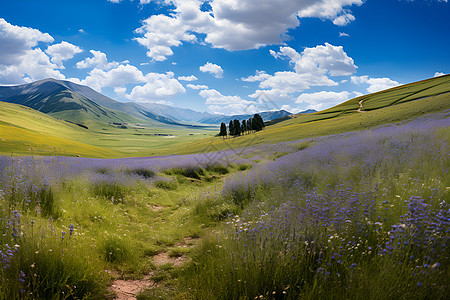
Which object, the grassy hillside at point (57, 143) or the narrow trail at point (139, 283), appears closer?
the narrow trail at point (139, 283)

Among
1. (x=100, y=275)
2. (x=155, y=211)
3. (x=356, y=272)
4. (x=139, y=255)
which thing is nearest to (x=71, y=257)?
(x=100, y=275)

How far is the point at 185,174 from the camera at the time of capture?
16516 millimetres

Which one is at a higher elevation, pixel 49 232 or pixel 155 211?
pixel 49 232

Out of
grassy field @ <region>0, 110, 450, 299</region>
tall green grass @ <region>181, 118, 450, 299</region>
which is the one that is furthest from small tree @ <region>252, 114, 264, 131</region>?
tall green grass @ <region>181, 118, 450, 299</region>

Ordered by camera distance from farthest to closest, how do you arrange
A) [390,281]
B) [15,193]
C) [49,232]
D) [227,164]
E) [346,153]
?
[227,164], [346,153], [15,193], [49,232], [390,281]

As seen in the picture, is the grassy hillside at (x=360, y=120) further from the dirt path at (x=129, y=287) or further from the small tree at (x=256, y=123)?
the dirt path at (x=129, y=287)

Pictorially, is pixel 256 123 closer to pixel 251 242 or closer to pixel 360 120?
pixel 360 120

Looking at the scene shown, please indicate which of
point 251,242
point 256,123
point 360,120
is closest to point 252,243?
point 251,242

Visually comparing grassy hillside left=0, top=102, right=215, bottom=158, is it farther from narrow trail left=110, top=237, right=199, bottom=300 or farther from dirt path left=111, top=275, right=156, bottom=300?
dirt path left=111, top=275, right=156, bottom=300

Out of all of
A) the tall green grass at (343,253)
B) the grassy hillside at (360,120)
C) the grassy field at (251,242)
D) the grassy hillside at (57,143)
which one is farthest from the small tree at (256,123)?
the tall green grass at (343,253)

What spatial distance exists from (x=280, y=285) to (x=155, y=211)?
24.0ft

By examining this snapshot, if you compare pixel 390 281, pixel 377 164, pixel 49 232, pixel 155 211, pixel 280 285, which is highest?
pixel 377 164

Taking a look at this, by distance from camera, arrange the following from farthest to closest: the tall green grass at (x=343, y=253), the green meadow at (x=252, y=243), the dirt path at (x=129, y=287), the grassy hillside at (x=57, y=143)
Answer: the grassy hillside at (x=57, y=143) → the dirt path at (x=129, y=287) → the green meadow at (x=252, y=243) → the tall green grass at (x=343, y=253)

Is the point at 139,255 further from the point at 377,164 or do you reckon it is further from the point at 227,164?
the point at 227,164
